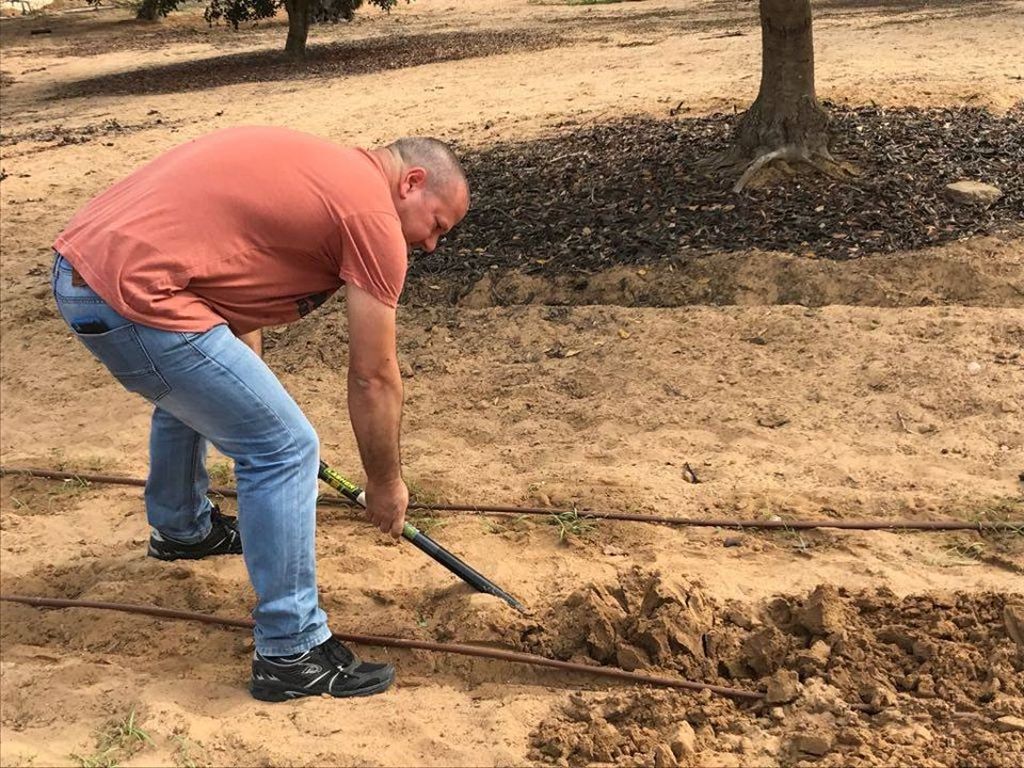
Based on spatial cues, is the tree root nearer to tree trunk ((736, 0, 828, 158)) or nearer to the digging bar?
tree trunk ((736, 0, 828, 158))

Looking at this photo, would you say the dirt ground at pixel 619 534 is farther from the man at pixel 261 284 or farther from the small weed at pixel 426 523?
the man at pixel 261 284

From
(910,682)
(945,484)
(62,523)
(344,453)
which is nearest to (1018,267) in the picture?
(945,484)

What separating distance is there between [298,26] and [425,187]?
14555mm

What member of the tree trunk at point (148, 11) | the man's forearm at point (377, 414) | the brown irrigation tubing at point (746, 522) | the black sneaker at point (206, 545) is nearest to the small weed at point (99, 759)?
the man's forearm at point (377, 414)

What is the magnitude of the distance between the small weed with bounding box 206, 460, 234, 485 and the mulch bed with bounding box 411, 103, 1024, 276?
2.03 meters

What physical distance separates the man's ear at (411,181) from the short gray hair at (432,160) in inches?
0.5

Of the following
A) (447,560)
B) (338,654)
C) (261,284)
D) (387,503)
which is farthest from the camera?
(447,560)

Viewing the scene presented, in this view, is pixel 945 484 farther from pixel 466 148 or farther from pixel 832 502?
pixel 466 148

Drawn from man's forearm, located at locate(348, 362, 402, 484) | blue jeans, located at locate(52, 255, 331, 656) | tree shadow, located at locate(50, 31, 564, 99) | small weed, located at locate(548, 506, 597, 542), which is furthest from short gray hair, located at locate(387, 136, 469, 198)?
tree shadow, located at locate(50, 31, 564, 99)

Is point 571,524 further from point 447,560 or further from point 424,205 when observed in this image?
point 424,205

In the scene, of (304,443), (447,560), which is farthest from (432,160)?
(447,560)

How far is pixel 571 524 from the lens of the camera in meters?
4.07

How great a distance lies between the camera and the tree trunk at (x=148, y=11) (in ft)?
53.4

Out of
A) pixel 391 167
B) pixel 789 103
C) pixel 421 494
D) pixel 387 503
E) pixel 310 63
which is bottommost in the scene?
pixel 421 494
